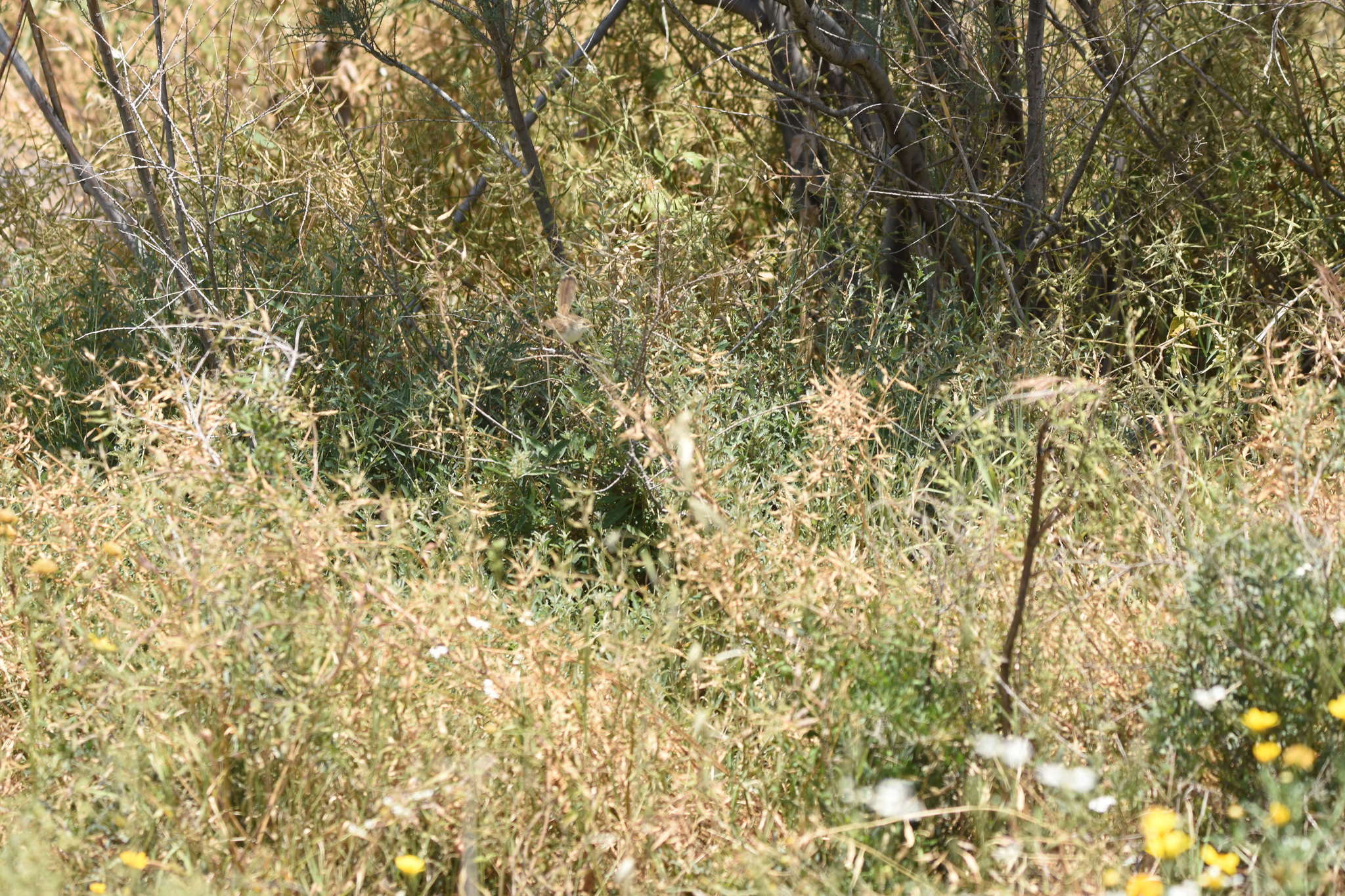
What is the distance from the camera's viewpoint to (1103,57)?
3.34m

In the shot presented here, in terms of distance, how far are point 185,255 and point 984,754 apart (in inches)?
88.3

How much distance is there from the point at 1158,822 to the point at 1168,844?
3 cm

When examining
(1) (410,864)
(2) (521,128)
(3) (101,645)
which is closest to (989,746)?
(1) (410,864)

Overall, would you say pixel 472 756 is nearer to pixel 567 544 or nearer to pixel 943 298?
pixel 567 544

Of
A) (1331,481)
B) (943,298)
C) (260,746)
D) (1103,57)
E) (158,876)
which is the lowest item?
(158,876)

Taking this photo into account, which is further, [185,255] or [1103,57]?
[1103,57]

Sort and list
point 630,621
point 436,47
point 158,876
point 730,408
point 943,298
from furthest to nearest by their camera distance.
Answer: point 436,47, point 943,298, point 730,408, point 630,621, point 158,876

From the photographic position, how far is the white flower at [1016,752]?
5.30 ft

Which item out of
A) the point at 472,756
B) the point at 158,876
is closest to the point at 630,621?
the point at 472,756

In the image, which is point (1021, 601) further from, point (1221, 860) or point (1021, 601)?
point (1221, 860)

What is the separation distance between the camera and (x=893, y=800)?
1.64 metres

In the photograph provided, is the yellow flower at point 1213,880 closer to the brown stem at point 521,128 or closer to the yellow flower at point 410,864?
the yellow flower at point 410,864

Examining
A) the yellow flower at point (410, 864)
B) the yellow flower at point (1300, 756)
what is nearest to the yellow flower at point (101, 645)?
the yellow flower at point (410, 864)

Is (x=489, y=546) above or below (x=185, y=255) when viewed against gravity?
below
